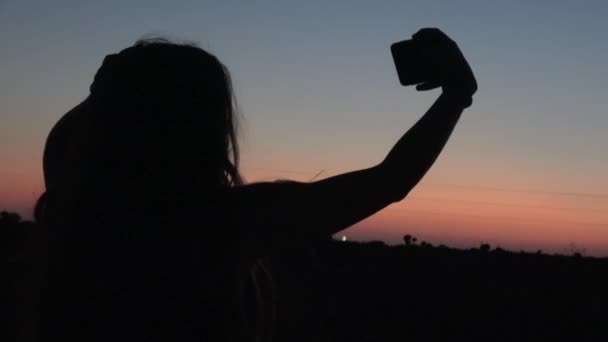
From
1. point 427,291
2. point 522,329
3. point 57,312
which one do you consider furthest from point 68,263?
point 427,291

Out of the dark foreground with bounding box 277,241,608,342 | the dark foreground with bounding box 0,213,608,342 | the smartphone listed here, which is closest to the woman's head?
the smartphone

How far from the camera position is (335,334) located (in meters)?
11.2

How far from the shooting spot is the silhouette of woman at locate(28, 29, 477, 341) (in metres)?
1.49

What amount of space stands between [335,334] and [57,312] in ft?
32.3

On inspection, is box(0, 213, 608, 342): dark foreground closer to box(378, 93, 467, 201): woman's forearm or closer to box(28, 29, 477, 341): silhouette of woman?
box(28, 29, 477, 341): silhouette of woman

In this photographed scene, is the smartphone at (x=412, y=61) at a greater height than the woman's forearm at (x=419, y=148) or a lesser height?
greater

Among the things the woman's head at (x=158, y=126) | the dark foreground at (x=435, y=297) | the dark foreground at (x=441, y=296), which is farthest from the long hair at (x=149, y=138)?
the dark foreground at (x=441, y=296)

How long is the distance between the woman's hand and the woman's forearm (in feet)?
0.15

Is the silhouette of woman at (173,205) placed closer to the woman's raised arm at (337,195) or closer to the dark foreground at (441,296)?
the woman's raised arm at (337,195)

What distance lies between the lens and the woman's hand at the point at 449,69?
1670mm

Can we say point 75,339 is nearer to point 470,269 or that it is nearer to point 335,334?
point 335,334

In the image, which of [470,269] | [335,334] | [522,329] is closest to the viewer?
[335,334]

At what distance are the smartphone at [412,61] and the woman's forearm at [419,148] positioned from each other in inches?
6.9

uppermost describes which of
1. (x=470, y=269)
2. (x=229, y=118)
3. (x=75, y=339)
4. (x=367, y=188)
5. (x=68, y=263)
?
(x=229, y=118)
